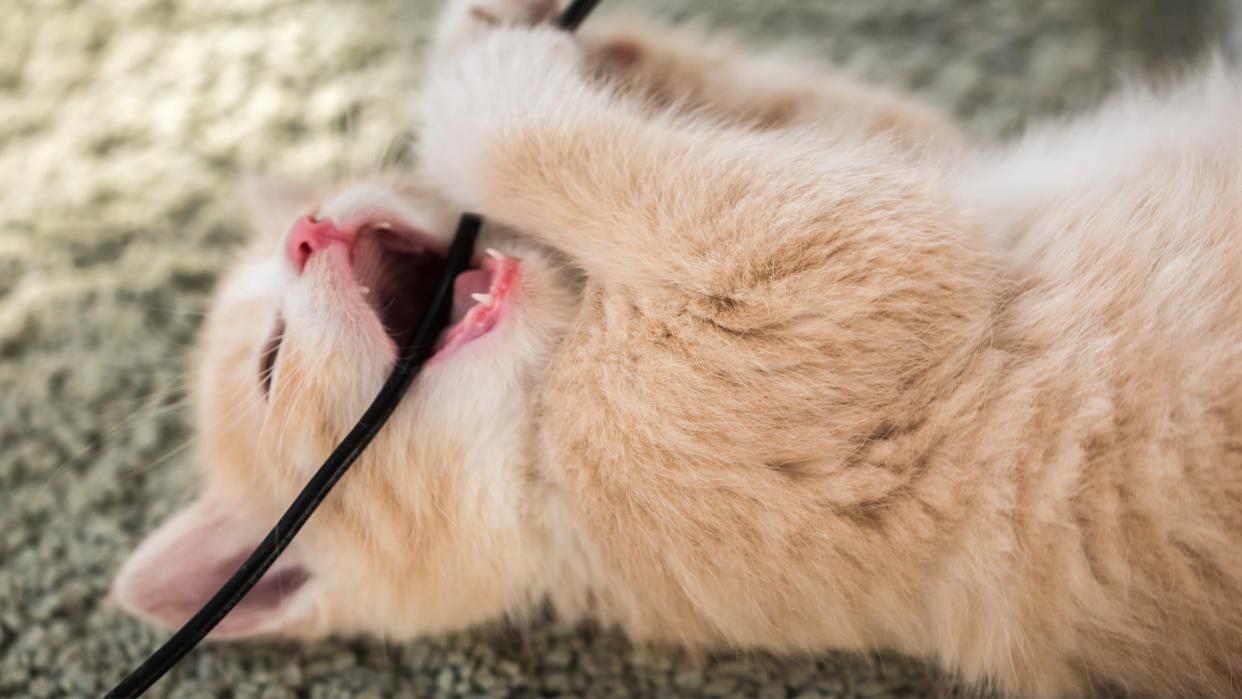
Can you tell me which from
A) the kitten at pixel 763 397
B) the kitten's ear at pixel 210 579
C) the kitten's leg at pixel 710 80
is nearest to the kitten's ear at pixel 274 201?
the kitten at pixel 763 397

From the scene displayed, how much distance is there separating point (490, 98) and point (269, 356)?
47 cm

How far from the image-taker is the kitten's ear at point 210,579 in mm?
1222

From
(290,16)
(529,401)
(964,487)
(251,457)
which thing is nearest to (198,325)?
(251,457)

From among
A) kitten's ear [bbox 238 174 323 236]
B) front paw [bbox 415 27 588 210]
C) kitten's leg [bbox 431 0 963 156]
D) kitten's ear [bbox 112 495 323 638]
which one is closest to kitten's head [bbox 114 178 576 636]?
kitten's ear [bbox 112 495 323 638]

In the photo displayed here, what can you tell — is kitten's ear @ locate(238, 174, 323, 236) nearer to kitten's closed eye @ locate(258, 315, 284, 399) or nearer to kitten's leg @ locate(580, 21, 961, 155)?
kitten's closed eye @ locate(258, 315, 284, 399)

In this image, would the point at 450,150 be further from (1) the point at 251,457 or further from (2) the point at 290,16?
(2) the point at 290,16

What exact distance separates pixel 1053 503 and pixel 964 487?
9 centimetres

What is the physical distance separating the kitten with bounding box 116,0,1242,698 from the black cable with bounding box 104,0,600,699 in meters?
0.04

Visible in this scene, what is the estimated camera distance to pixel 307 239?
124cm

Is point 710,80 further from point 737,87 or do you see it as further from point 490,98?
point 490,98

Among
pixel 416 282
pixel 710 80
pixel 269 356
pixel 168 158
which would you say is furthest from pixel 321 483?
pixel 168 158

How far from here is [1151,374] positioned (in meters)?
1.03

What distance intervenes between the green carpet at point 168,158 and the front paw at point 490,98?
43 cm

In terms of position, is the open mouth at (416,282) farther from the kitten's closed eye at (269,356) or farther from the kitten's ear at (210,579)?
the kitten's ear at (210,579)
